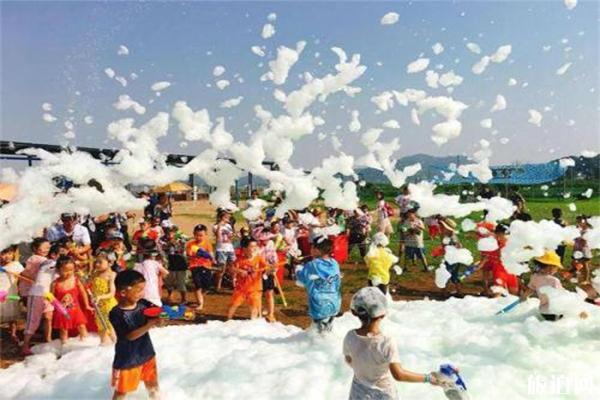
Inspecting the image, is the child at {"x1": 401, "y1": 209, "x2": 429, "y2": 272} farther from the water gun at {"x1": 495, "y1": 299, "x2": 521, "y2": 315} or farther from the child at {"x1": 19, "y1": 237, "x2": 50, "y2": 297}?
the child at {"x1": 19, "y1": 237, "x2": 50, "y2": 297}

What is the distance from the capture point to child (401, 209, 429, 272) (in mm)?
13477

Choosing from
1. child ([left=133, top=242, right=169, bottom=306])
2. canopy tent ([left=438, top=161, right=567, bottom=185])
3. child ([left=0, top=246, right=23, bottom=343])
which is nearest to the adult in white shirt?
child ([left=0, top=246, right=23, bottom=343])

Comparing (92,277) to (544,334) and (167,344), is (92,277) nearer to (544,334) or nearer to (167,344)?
(167,344)

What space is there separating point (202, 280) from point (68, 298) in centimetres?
336

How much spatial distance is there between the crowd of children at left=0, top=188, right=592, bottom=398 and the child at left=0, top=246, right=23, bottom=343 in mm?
13

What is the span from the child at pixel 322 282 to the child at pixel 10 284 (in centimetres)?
428

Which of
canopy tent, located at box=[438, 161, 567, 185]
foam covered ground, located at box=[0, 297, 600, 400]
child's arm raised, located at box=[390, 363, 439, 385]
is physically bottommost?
foam covered ground, located at box=[0, 297, 600, 400]

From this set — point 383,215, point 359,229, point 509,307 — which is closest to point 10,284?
point 509,307

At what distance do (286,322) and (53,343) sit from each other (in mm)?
3534

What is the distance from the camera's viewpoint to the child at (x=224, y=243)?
11578mm

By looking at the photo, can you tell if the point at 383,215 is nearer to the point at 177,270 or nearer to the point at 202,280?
the point at 202,280

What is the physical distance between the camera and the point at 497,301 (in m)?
9.94

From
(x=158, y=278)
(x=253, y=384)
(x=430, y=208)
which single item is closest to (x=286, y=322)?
(x=158, y=278)

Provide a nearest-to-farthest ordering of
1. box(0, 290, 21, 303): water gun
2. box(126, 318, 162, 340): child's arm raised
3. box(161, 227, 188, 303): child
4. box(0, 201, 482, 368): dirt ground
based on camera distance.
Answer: box(126, 318, 162, 340): child's arm raised → box(0, 290, 21, 303): water gun → box(0, 201, 482, 368): dirt ground → box(161, 227, 188, 303): child
